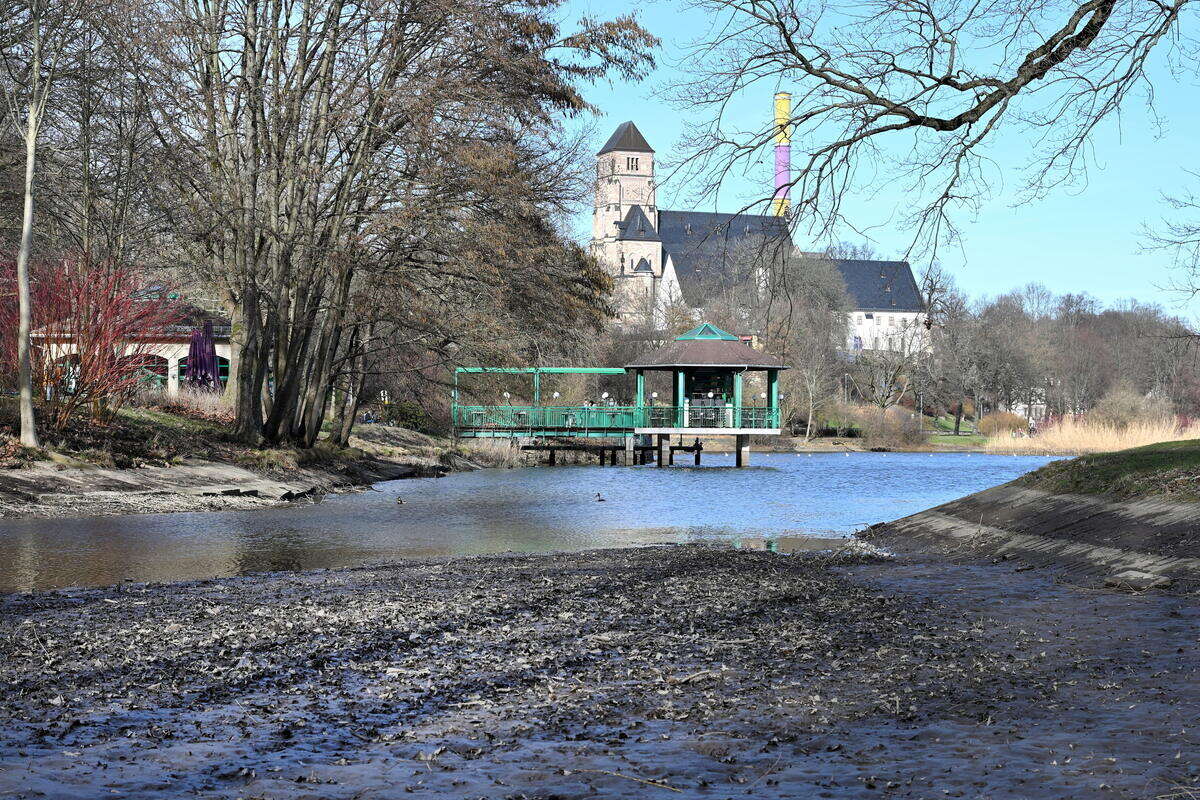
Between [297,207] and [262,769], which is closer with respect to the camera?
[262,769]

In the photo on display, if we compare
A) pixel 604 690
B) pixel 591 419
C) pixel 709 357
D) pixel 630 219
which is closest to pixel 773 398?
pixel 709 357

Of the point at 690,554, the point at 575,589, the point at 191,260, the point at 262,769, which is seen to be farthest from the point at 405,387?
the point at 262,769

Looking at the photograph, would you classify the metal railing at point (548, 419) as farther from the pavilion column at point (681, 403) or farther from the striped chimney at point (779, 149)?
the striped chimney at point (779, 149)

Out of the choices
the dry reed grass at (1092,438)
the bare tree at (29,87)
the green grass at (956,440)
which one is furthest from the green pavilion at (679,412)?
the bare tree at (29,87)

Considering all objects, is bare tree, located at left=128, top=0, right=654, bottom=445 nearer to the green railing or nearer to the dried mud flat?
the dried mud flat

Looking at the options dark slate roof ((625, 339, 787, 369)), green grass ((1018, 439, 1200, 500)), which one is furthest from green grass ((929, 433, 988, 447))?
green grass ((1018, 439, 1200, 500))

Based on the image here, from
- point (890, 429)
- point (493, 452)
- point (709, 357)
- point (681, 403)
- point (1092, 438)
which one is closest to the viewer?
point (493, 452)

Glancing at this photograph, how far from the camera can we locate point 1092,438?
49219 millimetres

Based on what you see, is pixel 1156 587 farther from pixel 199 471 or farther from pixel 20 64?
pixel 20 64

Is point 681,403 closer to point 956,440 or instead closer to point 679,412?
point 679,412

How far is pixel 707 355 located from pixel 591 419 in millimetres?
6245

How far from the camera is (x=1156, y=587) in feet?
29.8

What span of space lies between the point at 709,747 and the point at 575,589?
4.91 meters

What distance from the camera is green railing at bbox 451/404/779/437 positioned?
165 feet
